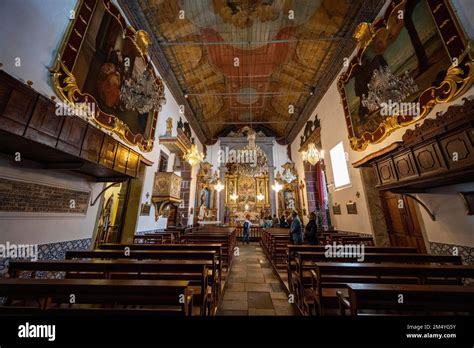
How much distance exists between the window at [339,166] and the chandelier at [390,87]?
2476 mm

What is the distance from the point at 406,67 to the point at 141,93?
19.0 feet

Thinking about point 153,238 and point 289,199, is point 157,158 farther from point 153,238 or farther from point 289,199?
point 289,199

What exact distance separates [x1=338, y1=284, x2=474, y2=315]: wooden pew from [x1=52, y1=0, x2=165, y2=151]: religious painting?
462 centimetres

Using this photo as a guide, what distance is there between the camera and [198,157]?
7.17m

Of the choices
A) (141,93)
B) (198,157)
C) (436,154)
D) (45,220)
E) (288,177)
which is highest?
(141,93)

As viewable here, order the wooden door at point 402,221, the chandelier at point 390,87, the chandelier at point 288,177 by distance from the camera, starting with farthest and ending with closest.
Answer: the chandelier at point 288,177 < the wooden door at point 402,221 < the chandelier at point 390,87

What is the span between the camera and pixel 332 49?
6.25 meters

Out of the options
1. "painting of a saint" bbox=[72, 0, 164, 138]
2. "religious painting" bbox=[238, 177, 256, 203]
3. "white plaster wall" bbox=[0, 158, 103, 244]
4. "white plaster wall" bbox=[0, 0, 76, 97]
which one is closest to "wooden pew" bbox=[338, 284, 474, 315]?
"white plaster wall" bbox=[0, 158, 103, 244]

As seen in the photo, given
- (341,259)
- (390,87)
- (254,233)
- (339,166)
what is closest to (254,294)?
(341,259)

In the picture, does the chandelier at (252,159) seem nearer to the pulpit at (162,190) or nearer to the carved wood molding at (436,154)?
the pulpit at (162,190)

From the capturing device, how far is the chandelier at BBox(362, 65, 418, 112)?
11.2 feet

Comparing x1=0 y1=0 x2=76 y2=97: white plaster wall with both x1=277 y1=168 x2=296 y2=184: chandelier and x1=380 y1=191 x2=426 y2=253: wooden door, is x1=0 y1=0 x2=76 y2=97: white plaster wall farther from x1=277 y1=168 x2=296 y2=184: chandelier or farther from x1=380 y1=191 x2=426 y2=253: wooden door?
x1=277 y1=168 x2=296 y2=184: chandelier

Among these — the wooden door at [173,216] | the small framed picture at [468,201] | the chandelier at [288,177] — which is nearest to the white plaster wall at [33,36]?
the wooden door at [173,216]

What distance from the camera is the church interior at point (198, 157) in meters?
1.81
